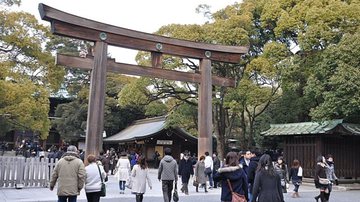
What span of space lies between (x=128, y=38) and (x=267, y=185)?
12.3 metres

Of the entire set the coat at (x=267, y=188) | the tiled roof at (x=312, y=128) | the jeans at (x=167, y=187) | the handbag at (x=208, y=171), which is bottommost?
→ the jeans at (x=167, y=187)

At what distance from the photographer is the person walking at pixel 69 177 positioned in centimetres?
725

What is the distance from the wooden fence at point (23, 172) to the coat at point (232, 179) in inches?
409

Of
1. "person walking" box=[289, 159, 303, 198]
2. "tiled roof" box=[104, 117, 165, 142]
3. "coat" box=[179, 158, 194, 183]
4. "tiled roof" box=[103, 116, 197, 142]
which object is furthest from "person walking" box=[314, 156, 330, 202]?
"tiled roof" box=[104, 117, 165, 142]

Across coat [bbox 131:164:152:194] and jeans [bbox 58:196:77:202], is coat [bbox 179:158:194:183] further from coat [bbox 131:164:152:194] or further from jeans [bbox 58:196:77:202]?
jeans [bbox 58:196:77:202]

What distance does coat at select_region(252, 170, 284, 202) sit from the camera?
6113 mm

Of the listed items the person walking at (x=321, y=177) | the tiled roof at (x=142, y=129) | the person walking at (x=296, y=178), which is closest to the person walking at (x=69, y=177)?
the person walking at (x=321, y=177)

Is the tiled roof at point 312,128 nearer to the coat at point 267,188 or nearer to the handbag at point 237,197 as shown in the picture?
the handbag at point 237,197

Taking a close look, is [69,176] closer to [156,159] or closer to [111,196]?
[111,196]

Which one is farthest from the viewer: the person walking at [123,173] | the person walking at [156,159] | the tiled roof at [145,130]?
the person walking at [156,159]

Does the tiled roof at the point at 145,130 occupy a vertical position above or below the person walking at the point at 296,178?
above

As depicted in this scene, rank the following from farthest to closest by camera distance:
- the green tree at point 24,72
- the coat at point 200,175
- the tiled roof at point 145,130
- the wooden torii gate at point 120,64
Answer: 1. the tiled roof at point 145,130
2. the green tree at point 24,72
3. the coat at point 200,175
4. the wooden torii gate at point 120,64

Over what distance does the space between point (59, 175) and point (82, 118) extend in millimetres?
33128

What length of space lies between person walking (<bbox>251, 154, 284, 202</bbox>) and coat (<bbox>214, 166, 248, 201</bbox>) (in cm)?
42
